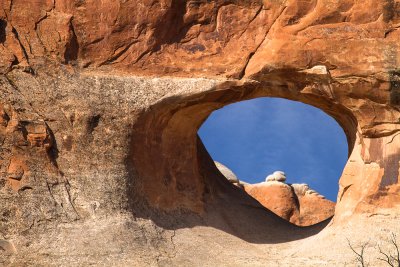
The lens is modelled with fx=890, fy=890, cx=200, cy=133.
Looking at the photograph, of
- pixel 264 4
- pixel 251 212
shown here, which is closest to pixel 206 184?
pixel 251 212

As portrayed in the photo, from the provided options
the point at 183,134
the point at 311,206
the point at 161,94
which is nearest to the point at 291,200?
the point at 311,206

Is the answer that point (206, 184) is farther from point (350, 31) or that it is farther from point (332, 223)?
point (350, 31)

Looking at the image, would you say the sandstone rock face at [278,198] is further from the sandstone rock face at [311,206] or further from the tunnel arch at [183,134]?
the tunnel arch at [183,134]

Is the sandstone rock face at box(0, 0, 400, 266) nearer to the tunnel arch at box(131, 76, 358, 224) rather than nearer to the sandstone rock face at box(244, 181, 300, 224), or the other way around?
the tunnel arch at box(131, 76, 358, 224)

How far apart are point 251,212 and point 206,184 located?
48.4 inches

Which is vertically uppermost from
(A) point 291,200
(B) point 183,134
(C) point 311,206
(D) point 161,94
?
(D) point 161,94

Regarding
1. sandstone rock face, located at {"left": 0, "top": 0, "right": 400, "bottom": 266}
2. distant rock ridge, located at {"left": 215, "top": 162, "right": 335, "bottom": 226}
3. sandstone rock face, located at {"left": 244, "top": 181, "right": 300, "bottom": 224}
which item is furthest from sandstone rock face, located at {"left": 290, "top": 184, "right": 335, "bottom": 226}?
sandstone rock face, located at {"left": 0, "top": 0, "right": 400, "bottom": 266}

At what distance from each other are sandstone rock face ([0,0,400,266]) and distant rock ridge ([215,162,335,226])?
7.56 meters

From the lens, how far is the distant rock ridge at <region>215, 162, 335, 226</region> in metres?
25.3

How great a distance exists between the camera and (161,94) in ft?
54.3

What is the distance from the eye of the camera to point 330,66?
16656 mm

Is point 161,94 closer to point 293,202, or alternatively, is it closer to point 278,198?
point 278,198

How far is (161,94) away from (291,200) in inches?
398

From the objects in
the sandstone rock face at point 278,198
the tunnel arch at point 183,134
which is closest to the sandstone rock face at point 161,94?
the tunnel arch at point 183,134
